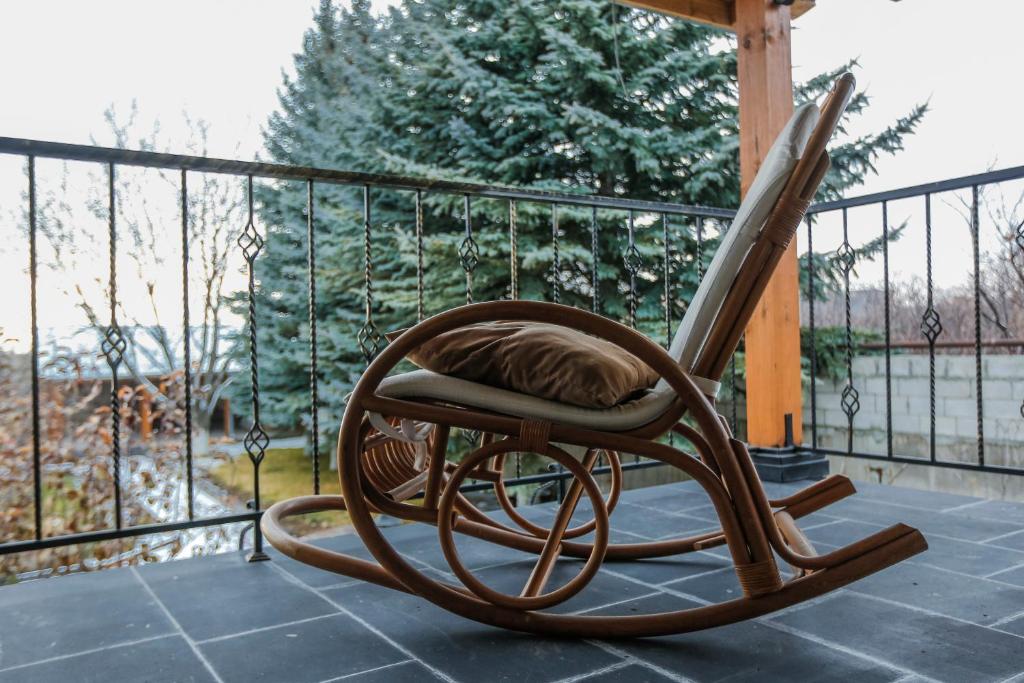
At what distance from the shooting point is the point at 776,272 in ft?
9.31

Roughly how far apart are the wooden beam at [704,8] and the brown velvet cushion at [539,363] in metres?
2.25

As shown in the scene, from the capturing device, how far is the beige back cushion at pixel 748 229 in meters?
1.29

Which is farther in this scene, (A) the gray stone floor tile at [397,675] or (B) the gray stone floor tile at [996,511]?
(B) the gray stone floor tile at [996,511]

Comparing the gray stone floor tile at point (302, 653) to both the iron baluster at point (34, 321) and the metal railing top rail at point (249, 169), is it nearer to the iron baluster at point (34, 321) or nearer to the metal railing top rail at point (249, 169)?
the iron baluster at point (34, 321)

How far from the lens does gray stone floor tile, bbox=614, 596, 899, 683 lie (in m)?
1.12

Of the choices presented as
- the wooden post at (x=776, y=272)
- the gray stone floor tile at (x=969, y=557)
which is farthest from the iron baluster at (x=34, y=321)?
the wooden post at (x=776, y=272)

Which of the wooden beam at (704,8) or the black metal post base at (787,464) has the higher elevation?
the wooden beam at (704,8)

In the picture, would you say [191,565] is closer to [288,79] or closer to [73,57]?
[73,57]

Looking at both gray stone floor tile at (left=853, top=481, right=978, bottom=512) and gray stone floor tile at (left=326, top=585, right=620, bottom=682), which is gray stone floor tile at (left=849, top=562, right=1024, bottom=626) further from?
gray stone floor tile at (left=853, top=481, right=978, bottom=512)

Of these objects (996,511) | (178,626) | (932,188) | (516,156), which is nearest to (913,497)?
(996,511)

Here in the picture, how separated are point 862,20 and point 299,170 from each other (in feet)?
21.5

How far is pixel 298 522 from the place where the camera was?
6.75m

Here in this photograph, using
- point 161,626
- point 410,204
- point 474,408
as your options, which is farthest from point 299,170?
point 410,204

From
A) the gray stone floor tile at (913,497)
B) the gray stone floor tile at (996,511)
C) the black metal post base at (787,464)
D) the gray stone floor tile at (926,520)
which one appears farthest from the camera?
the black metal post base at (787,464)
